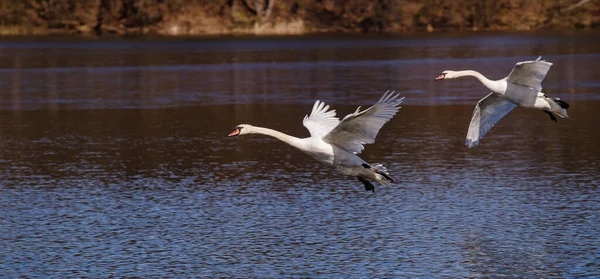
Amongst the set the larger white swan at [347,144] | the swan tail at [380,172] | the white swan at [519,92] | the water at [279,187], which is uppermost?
the white swan at [519,92]

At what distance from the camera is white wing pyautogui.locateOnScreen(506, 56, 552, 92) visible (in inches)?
712

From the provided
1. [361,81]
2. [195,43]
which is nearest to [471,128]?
[361,81]

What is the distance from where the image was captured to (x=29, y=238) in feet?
70.9

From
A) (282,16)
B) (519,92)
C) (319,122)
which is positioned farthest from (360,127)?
(282,16)

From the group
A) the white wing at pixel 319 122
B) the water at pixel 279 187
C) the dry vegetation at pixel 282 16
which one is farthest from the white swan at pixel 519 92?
the dry vegetation at pixel 282 16

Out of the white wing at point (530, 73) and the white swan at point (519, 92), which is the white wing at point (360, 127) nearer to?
the white swan at point (519, 92)

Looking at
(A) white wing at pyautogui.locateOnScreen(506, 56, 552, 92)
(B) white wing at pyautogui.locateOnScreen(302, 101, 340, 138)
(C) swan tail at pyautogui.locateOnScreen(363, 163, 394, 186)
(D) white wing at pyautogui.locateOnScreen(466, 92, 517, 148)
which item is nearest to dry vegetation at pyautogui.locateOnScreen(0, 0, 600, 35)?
(D) white wing at pyautogui.locateOnScreen(466, 92, 517, 148)

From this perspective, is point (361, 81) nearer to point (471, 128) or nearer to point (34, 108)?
point (34, 108)

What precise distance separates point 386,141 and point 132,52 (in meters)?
48.5

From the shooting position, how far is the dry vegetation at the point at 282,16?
4104 inches

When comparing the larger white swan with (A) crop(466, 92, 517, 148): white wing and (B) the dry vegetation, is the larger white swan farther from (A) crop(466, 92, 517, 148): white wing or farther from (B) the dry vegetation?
(B) the dry vegetation

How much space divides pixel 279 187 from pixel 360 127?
31.4 feet

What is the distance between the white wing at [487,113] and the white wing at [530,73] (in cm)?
69

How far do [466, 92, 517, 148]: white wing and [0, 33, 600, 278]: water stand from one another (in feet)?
7.30
